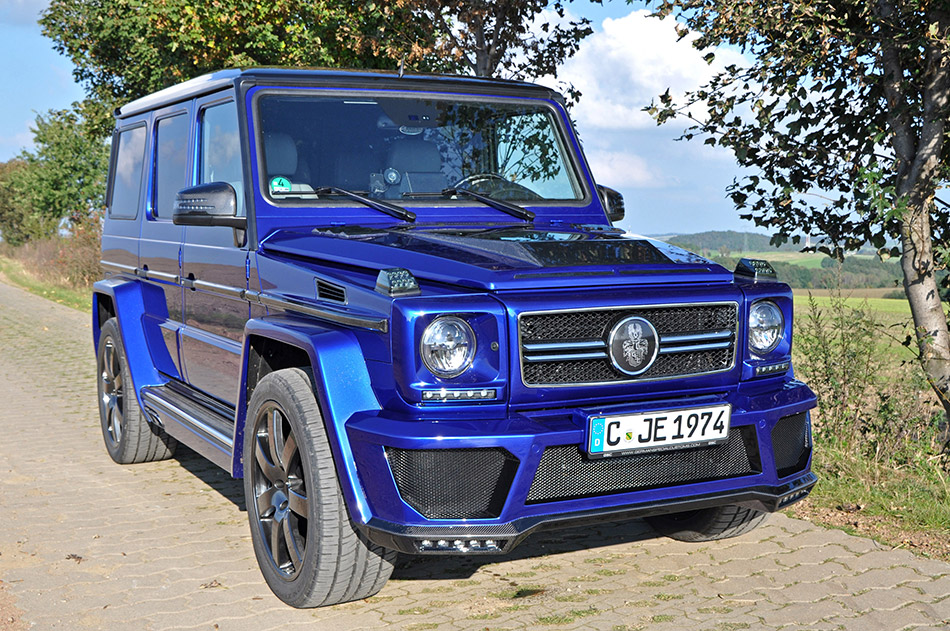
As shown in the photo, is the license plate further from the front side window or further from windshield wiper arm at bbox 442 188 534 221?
the front side window

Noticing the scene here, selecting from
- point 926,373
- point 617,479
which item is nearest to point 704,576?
point 617,479

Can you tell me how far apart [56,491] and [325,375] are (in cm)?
333

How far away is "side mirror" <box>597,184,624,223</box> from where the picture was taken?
5.45 metres

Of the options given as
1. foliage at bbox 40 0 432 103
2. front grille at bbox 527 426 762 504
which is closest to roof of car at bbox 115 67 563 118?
front grille at bbox 527 426 762 504

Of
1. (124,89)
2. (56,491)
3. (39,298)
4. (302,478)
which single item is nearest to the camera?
(302,478)

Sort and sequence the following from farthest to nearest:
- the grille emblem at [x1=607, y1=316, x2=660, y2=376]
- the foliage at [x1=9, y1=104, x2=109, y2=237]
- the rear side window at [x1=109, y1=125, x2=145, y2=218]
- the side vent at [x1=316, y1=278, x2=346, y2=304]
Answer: the foliage at [x1=9, y1=104, x2=109, y2=237] < the rear side window at [x1=109, y1=125, x2=145, y2=218] < the side vent at [x1=316, y1=278, x2=346, y2=304] < the grille emblem at [x1=607, y1=316, x2=660, y2=376]

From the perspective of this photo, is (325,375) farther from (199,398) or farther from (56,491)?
(56,491)

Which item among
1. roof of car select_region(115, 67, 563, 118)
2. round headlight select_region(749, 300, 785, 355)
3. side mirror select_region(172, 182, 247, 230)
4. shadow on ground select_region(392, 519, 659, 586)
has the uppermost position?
roof of car select_region(115, 67, 563, 118)

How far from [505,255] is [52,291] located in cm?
2537

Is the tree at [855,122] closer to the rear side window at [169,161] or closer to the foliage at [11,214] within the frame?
the rear side window at [169,161]

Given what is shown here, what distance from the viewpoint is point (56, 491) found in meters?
6.12

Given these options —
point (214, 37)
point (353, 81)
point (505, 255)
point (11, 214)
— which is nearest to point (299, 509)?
point (505, 255)

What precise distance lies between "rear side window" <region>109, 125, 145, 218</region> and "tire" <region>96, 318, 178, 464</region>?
82 cm

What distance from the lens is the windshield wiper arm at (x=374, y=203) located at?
4699mm
